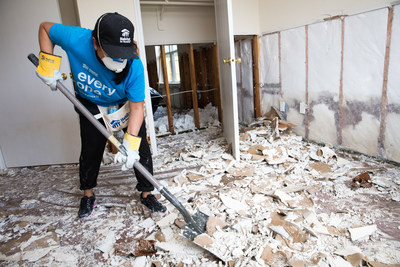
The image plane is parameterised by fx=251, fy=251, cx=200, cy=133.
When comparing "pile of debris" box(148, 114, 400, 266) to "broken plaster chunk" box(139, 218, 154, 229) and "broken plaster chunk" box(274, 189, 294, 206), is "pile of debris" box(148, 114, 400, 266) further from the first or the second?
"broken plaster chunk" box(139, 218, 154, 229)

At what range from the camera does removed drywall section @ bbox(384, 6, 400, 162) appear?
7.73ft

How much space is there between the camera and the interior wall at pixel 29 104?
2.87 metres

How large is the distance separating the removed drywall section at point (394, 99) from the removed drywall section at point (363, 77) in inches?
3.4

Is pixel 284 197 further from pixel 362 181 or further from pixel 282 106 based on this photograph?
pixel 282 106

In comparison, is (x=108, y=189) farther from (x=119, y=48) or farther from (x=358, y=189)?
(x=358, y=189)

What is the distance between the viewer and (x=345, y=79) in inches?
114

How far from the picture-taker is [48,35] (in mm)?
1697

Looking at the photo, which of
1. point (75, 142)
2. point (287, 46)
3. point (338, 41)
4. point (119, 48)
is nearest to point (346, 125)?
point (338, 41)

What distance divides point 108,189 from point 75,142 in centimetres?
111

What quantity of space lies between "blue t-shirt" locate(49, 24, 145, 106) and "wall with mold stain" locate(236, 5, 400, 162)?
2379mm

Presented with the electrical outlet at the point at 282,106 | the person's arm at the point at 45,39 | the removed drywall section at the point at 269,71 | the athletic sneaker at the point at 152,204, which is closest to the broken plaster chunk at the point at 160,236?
the athletic sneaker at the point at 152,204

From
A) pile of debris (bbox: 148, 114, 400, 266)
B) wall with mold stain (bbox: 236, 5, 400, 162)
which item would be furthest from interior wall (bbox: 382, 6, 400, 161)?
pile of debris (bbox: 148, 114, 400, 266)

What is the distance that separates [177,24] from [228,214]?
3675 millimetres

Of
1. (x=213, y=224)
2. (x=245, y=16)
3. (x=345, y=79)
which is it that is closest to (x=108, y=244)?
(x=213, y=224)
